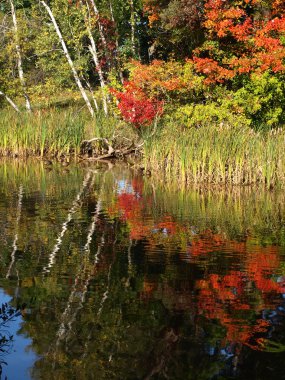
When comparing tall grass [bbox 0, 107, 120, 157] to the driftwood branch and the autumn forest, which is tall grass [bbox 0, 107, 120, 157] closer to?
the autumn forest

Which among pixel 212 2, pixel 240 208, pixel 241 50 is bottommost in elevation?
pixel 240 208

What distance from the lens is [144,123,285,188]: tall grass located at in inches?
520

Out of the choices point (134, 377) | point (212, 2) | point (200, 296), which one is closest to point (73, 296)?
point (200, 296)

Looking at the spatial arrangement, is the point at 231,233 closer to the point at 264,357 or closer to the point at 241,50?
the point at 264,357

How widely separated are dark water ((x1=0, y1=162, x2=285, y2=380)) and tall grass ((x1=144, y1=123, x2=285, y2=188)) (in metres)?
2.04

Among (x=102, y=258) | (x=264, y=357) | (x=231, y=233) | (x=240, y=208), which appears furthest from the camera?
(x=240, y=208)

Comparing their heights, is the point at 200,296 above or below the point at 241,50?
below

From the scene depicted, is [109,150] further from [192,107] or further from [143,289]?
[143,289]

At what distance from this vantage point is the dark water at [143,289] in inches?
173

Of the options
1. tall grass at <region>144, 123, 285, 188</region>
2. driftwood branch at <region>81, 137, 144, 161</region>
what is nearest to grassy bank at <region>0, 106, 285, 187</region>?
tall grass at <region>144, 123, 285, 188</region>

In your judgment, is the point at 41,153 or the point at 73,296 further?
the point at 41,153

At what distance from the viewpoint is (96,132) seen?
20094mm

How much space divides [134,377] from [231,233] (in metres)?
4.84

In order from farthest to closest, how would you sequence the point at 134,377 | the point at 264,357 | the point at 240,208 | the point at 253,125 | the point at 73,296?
the point at 253,125, the point at 240,208, the point at 73,296, the point at 264,357, the point at 134,377
